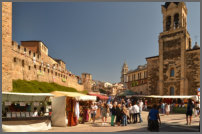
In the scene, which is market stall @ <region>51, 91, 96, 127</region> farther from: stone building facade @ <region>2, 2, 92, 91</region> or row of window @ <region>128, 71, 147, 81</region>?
row of window @ <region>128, 71, 147, 81</region>

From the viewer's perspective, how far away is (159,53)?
30.5m

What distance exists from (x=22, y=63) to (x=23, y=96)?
18.5 meters

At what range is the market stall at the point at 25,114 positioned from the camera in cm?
934

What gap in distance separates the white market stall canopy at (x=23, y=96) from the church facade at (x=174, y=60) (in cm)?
2159

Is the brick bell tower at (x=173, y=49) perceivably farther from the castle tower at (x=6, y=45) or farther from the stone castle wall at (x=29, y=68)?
the castle tower at (x=6, y=45)

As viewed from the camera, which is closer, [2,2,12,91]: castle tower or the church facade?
[2,2,12,91]: castle tower

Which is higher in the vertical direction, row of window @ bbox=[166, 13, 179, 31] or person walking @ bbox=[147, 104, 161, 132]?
row of window @ bbox=[166, 13, 179, 31]

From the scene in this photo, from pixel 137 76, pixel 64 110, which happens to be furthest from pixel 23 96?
pixel 137 76

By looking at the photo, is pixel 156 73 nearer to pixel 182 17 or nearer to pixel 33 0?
pixel 182 17

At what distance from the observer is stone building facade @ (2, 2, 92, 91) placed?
15.2 m

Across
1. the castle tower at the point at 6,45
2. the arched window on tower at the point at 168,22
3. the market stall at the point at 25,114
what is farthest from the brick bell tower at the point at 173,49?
the castle tower at the point at 6,45

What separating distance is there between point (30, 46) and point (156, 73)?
27249 mm

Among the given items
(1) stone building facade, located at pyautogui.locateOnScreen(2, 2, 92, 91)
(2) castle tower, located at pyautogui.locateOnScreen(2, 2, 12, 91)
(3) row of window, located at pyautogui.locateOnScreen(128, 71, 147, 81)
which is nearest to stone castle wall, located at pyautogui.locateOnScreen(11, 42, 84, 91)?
(1) stone building facade, located at pyautogui.locateOnScreen(2, 2, 92, 91)

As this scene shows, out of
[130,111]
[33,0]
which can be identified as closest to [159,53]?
[130,111]
